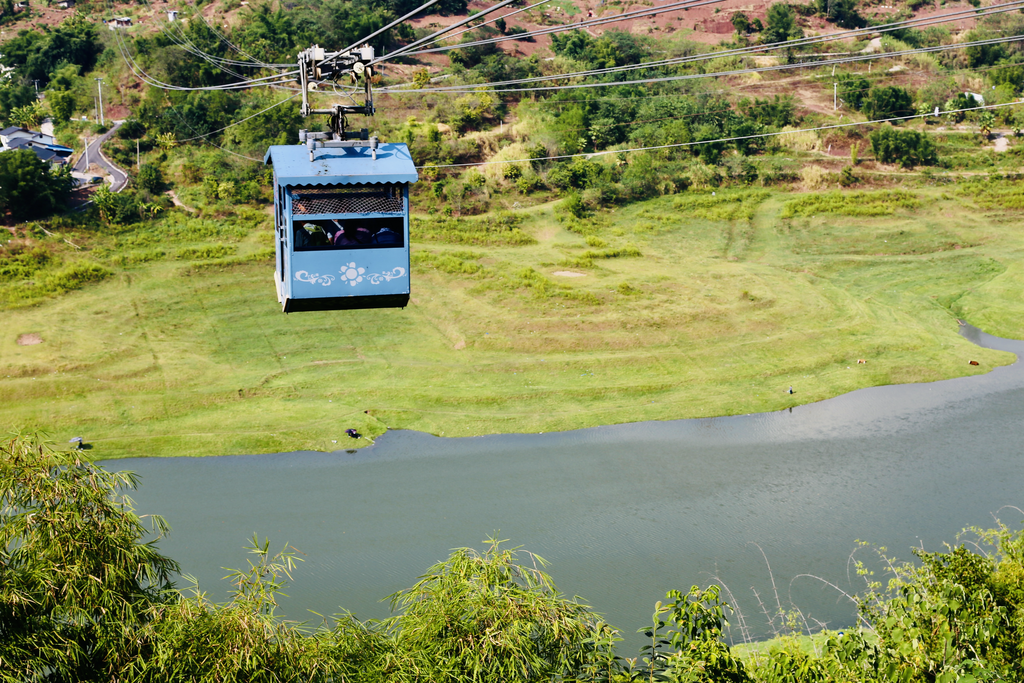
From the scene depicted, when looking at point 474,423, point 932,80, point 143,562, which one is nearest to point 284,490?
point 474,423

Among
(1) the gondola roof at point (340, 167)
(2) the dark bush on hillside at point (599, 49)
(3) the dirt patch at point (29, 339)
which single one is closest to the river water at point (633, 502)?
(3) the dirt patch at point (29, 339)

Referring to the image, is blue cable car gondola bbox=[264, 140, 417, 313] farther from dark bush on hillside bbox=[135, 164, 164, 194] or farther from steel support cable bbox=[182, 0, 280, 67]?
steel support cable bbox=[182, 0, 280, 67]

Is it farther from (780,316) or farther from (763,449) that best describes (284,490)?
(780,316)

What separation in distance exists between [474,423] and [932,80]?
48.2 m

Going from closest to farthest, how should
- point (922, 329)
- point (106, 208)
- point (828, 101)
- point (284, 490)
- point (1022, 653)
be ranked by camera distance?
point (1022, 653) → point (284, 490) → point (922, 329) → point (106, 208) → point (828, 101)

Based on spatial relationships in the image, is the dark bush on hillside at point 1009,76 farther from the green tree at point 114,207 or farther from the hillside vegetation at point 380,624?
the hillside vegetation at point 380,624

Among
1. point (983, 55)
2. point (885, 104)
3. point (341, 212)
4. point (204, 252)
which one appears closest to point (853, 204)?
point (885, 104)

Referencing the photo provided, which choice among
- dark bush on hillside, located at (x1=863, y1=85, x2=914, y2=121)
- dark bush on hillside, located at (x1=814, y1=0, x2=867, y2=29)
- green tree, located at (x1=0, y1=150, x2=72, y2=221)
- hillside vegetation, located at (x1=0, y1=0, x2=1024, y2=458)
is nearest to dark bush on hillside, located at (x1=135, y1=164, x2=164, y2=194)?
hillside vegetation, located at (x1=0, y1=0, x2=1024, y2=458)

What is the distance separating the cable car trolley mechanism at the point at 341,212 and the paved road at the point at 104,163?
33113mm

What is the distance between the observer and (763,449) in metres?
26.6

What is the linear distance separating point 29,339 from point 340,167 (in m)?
20.7

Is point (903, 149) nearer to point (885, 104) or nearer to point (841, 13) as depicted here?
point (885, 104)

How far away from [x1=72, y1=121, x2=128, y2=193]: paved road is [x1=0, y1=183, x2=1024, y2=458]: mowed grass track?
810 centimetres

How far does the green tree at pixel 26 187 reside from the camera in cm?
4034
